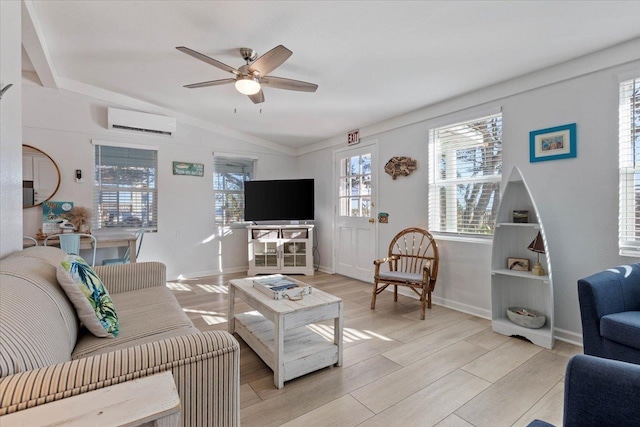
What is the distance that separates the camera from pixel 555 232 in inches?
104

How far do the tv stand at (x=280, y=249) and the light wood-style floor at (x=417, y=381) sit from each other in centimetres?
206

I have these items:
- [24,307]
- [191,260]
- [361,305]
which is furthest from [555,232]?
[191,260]

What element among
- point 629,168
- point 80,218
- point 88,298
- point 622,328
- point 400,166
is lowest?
point 622,328

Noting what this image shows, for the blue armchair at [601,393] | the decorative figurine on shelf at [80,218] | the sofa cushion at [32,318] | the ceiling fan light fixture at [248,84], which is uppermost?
the ceiling fan light fixture at [248,84]

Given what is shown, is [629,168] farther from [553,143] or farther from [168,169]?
[168,169]

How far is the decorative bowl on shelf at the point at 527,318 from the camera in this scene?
8.45 ft

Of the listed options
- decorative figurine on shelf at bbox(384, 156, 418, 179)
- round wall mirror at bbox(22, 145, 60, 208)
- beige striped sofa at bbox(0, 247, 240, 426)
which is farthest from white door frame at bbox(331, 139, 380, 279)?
round wall mirror at bbox(22, 145, 60, 208)

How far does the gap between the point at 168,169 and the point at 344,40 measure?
3.41 meters

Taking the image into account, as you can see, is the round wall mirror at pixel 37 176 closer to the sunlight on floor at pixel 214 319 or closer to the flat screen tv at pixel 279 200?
the flat screen tv at pixel 279 200

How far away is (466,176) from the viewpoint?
10.9ft

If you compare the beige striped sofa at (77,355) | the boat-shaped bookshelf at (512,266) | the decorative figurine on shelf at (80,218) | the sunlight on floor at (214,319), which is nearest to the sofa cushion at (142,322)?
the beige striped sofa at (77,355)

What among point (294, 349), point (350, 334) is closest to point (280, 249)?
point (350, 334)

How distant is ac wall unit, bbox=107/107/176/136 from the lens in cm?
407

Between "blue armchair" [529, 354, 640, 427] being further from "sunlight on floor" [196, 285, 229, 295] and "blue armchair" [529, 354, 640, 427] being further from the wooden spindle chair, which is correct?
"sunlight on floor" [196, 285, 229, 295]
